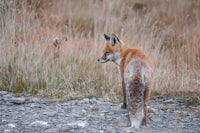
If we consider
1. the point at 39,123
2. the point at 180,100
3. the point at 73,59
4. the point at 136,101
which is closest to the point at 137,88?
the point at 136,101

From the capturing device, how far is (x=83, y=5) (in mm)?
14195

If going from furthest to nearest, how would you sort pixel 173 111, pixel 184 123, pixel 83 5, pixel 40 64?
pixel 83 5, pixel 40 64, pixel 173 111, pixel 184 123

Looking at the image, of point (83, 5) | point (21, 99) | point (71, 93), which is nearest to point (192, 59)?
point (71, 93)

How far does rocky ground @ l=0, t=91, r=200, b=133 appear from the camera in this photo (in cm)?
544

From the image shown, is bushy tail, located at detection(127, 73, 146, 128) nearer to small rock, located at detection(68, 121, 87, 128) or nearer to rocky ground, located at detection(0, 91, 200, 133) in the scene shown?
rocky ground, located at detection(0, 91, 200, 133)

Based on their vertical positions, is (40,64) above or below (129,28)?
below

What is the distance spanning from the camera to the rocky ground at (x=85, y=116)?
5.44 meters

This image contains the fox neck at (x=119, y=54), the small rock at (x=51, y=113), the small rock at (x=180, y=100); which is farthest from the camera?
the small rock at (x=180, y=100)

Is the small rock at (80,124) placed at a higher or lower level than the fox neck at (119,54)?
lower

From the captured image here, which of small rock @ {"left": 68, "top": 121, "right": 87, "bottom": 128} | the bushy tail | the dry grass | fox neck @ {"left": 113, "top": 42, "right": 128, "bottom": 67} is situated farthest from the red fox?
the dry grass

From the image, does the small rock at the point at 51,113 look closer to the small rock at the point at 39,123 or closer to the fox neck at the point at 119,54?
the small rock at the point at 39,123

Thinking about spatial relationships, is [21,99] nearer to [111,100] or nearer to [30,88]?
[30,88]

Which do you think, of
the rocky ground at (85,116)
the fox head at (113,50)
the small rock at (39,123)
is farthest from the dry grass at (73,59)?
the small rock at (39,123)

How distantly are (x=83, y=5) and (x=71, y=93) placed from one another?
750 centimetres
